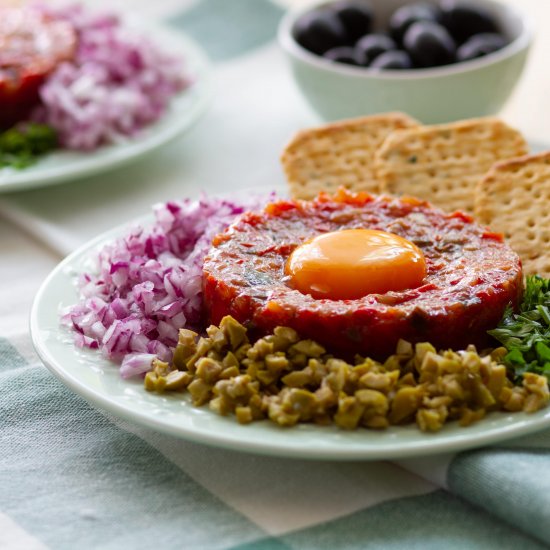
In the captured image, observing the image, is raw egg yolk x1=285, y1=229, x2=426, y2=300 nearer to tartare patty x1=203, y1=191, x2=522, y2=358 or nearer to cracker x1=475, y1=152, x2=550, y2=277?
tartare patty x1=203, y1=191, x2=522, y2=358

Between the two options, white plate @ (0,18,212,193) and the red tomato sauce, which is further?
the red tomato sauce

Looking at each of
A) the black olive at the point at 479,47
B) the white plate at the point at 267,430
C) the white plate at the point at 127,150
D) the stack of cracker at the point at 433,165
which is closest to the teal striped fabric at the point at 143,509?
the white plate at the point at 267,430

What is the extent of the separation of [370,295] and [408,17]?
10.0ft

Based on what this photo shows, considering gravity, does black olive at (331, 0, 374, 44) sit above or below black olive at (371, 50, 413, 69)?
above

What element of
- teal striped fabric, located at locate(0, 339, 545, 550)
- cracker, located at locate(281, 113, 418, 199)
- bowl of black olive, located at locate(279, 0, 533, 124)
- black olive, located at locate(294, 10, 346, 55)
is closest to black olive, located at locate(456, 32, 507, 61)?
bowl of black olive, located at locate(279, 0, 533, 124)

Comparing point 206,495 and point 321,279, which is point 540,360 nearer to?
point 321,279

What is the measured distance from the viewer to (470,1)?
263 inches

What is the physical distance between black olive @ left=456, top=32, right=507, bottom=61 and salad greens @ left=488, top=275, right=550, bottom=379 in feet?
8.23

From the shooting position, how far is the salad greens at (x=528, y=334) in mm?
3643

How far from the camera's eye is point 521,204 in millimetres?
4754

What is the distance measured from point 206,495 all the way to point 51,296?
1.31 meters

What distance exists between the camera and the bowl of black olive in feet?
19.9

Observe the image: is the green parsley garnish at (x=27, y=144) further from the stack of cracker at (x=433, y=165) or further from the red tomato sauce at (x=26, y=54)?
the stack of cracker at (x=433, y=165)

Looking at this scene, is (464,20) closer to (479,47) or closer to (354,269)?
(479,47)
